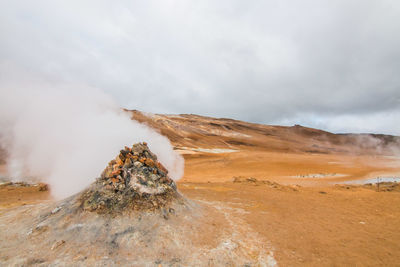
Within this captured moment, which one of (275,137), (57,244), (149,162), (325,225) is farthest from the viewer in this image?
(275,137)

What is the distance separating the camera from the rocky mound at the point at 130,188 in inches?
212

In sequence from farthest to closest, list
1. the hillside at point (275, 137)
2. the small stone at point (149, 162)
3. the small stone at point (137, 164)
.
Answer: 1. the hillside at point (275, 137)
2. the small stone at point (149, 162)
3. the small stone at point (137, 164)

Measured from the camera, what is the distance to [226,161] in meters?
31.1

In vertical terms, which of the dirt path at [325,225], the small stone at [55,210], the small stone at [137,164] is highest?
the small stone at [137,164]

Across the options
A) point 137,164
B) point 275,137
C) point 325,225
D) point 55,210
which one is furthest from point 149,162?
point 275,137

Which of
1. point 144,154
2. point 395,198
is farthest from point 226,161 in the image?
point 144,154

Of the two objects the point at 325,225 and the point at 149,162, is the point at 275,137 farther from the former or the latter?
the point at 149,162

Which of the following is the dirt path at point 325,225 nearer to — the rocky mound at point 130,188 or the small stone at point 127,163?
the rocky mound at point 130,188

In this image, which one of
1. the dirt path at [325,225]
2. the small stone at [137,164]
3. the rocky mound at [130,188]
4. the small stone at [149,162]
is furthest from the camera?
the small stone at [149,162]

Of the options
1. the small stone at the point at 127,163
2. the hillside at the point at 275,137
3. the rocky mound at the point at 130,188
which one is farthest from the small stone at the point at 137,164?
the hillside at the point at 275,137

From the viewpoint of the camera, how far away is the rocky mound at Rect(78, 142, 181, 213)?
212 inches

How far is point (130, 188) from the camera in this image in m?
5.62

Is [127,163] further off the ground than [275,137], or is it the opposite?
[275,137]

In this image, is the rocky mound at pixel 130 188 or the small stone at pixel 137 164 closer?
the rocky mound at pixel 130 188
